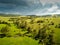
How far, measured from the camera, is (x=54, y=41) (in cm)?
5562

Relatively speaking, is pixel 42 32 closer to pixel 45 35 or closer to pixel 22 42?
pixel 45 35

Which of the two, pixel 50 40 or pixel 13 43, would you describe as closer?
pixel 13 43

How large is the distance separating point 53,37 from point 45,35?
14.9 feet

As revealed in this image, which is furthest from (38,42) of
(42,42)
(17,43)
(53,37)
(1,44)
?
(1,44)

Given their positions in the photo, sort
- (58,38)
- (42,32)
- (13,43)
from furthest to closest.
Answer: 1. (42,32)
2. (58,38)
3. (13,43)

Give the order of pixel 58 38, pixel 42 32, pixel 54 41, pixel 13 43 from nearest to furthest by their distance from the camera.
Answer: pixel 13 43 → pixel 54 41 → pixel 58 38 → pixel 42 32

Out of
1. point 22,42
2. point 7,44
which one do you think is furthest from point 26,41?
point 7,44

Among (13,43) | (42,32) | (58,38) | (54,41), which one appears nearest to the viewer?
(13,43)

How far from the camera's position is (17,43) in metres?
52.4

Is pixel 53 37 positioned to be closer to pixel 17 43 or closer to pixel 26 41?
pixel 26 41

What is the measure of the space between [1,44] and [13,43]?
12.0ft

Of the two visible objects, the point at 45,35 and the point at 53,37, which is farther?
the point at 45,35

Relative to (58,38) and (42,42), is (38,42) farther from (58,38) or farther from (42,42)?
(58,38)

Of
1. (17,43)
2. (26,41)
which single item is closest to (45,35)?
(26,41)
